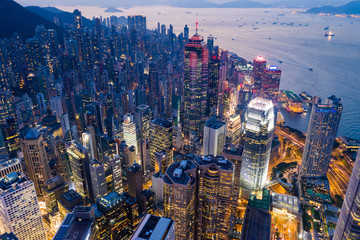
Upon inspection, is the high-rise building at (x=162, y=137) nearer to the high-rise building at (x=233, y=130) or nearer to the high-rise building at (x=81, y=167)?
the high-rise building at (x=81, y=167)

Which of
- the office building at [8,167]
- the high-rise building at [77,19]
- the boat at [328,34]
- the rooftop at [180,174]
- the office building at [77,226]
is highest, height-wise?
the high-rise building at [77,19]

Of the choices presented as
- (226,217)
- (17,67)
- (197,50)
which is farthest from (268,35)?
(226,217)

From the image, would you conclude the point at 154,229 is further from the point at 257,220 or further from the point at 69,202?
the point at 69,202

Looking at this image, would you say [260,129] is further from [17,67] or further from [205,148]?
[17,67]

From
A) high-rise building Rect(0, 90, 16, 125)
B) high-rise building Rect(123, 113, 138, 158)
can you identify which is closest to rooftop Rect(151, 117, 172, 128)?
high-rise building Rect(123, 113, 138, 158)

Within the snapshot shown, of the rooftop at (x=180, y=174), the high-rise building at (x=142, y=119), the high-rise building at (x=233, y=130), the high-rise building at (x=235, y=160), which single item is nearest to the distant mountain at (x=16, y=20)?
the high-rise building at (x=142, y=119)

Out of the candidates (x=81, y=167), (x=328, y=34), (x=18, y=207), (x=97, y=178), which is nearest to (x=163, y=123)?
(x=81, y=167)
